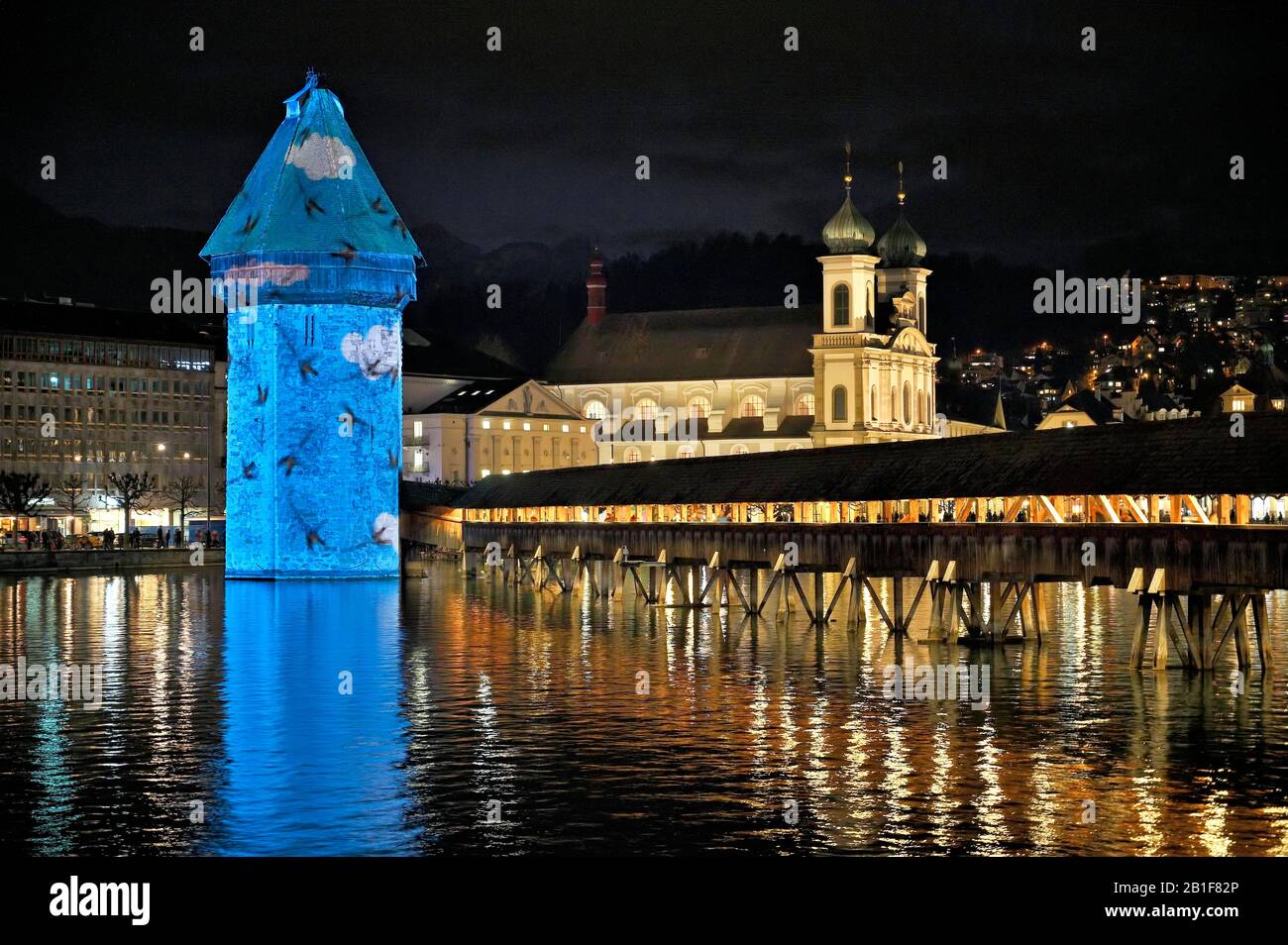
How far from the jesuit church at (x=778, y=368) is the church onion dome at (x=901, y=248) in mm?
82

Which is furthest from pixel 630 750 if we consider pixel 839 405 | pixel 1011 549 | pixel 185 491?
pixel 839 405

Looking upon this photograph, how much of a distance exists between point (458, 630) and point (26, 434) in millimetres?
90942

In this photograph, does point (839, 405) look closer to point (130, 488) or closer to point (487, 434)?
point (487, 434)

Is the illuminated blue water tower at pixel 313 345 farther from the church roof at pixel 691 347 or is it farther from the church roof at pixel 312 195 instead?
the church roof at pixel 691 347

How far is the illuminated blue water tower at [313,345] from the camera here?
309ft

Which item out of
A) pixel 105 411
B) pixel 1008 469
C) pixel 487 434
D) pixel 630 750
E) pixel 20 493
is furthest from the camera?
pixel 487 434

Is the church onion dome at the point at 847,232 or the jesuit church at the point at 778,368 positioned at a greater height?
the church onion dome at the point at 847,232

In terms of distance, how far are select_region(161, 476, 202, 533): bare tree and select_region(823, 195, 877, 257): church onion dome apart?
171 ft

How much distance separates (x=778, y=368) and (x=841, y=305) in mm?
19602

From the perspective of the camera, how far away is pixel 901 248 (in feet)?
560

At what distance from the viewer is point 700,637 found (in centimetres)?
6206

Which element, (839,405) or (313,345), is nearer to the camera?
(313,345)

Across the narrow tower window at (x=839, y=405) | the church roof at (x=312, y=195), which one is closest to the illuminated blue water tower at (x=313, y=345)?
the church roof at (x=312, y=195)
